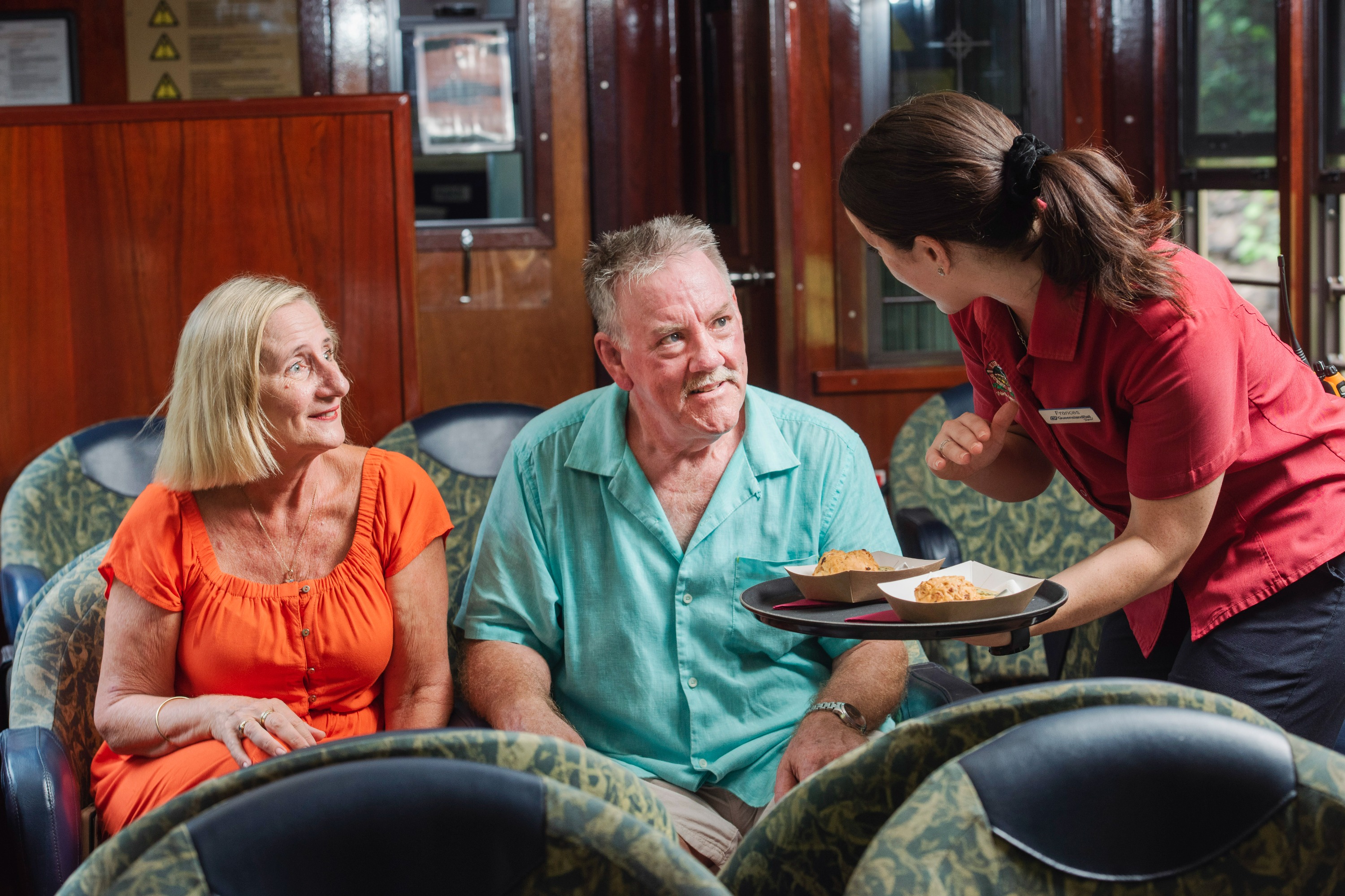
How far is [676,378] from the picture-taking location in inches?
67.8

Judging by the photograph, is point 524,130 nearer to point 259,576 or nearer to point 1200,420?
point 259,576

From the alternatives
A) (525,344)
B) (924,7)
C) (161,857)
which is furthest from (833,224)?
(161,857)

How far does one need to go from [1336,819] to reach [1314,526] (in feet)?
2.09

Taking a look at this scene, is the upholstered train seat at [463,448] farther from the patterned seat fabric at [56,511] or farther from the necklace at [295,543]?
the necklace at [295,543]

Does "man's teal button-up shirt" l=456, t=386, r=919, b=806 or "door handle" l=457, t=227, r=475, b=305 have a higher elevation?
"door handle" l=457, t=227, r=475, b=305

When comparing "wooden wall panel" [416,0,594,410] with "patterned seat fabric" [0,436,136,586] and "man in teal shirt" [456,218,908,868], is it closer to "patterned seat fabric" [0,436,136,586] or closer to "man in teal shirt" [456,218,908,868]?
"patterned seat fabric" [0,436,136,586]

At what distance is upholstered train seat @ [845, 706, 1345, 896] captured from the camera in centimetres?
98

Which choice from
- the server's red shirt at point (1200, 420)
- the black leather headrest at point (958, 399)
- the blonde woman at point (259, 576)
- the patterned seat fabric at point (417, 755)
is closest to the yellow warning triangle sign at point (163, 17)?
the blonde woman at point (259, 576)

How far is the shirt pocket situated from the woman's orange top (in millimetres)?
481

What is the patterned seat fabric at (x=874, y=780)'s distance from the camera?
106cm

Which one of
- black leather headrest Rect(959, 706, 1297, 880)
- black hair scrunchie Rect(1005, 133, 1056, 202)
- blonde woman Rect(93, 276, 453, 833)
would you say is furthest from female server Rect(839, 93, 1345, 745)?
blonde woman Rect(93, 276, 453, 833)

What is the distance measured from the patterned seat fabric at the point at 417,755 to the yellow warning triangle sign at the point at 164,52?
375 centimetres

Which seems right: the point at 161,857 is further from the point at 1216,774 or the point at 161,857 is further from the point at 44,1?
the point at 44,1

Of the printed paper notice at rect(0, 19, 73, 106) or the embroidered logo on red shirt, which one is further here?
the printed paper notice at rect(0, 19, 73, 106)
